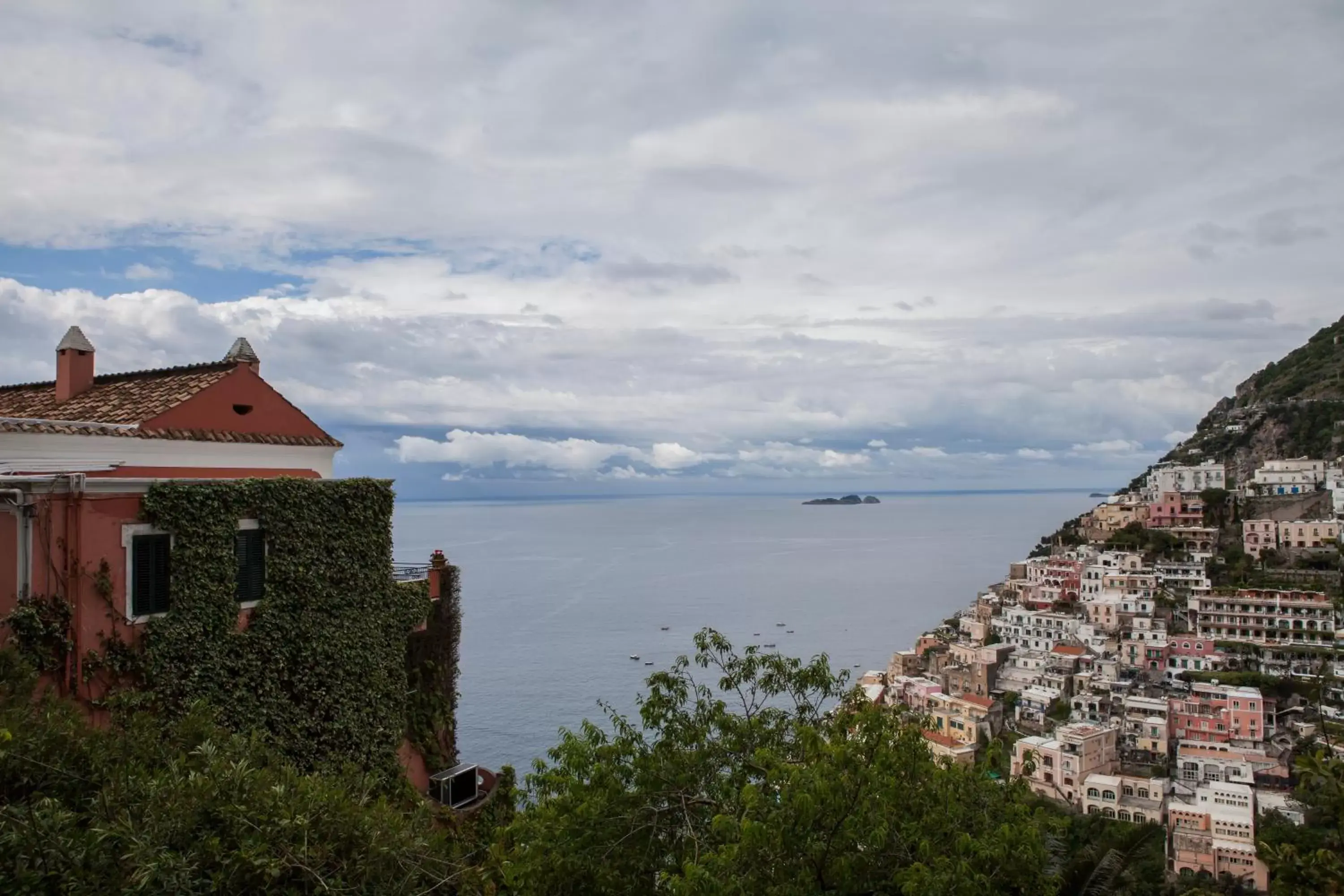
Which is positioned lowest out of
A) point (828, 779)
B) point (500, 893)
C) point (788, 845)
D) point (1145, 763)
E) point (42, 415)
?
point (1145, 763)

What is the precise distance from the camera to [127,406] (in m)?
10.4

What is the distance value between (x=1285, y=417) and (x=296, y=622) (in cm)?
11002

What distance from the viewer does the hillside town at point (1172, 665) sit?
115 feet

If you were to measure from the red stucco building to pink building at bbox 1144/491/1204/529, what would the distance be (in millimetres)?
85607

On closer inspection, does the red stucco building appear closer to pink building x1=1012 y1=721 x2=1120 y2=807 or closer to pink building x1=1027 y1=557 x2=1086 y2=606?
pink building x1=1012 y1=721 x2=1120 y2=807

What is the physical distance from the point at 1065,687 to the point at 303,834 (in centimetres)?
5319

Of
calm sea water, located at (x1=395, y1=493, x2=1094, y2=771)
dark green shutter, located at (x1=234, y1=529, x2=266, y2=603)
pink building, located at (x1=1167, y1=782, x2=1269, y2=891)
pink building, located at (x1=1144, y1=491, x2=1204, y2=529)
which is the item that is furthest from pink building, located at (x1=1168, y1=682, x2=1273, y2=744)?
dark green shutter, located at (x1=234, y1=529, x2=266, y2=603)

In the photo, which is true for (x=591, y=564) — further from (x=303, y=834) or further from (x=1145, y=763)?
(x=303, y=834)

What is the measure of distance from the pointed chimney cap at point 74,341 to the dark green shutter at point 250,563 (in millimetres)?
4519

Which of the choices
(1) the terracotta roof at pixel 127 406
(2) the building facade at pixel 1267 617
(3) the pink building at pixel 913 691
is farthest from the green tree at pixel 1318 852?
(2) the building facade at pixel 1267 617

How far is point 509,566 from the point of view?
95438 millimetres

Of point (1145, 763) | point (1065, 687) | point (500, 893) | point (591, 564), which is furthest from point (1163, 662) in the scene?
point (591, 564)

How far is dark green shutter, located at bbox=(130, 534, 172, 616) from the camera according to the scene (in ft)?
27.3

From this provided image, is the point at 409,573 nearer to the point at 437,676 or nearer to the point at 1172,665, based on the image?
the point at 437,676
